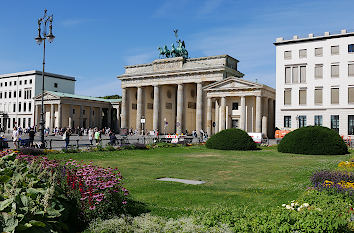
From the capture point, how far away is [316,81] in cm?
4841

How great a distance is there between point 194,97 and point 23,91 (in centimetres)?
4829

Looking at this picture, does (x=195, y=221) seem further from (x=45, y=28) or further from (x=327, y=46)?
(x=327, y=46)

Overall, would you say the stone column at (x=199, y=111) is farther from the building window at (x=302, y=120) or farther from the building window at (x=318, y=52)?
the building window at (x=318, y=52)

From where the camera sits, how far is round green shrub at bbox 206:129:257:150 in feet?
97.9

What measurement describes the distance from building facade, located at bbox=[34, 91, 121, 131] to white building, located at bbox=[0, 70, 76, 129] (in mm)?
8516

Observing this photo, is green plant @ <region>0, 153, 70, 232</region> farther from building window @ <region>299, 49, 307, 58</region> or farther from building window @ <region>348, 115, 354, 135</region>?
building window @ <region>299, 49, 307, 58</region>

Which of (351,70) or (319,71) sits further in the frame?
(319,71)

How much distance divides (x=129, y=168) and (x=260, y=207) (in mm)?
9056

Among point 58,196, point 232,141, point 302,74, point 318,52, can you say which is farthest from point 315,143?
point 318,52

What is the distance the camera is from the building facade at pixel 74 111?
7438 centimetres

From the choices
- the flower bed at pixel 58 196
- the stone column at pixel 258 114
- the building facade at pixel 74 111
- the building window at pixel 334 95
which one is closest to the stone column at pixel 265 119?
the stone column at pixel 258 114

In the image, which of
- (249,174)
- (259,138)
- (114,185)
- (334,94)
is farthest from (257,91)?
(114,185)

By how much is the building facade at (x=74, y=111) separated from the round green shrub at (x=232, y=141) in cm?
5156

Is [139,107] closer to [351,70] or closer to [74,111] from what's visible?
[74,111]
